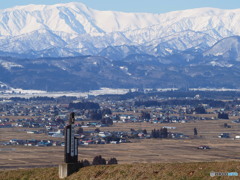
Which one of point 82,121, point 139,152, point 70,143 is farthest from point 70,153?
point 82,121

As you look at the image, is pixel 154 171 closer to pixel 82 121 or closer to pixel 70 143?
pixel 70 143

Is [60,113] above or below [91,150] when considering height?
above

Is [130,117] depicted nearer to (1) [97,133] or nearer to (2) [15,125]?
(2) [15,125]

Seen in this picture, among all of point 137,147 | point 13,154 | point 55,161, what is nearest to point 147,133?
point 137,147

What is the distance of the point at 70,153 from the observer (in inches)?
1096

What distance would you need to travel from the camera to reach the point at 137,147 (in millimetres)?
95312

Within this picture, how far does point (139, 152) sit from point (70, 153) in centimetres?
5972

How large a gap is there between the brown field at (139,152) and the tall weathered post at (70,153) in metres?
40.2

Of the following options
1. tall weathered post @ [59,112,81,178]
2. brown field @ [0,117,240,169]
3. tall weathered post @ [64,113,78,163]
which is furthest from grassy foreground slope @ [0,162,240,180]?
brown field @ [0,117,240,169]

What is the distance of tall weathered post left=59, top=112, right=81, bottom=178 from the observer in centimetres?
2756

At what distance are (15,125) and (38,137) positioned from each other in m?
28.6

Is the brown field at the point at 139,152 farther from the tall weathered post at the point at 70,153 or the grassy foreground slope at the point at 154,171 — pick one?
the grassy foreground slope at the point at 154,171

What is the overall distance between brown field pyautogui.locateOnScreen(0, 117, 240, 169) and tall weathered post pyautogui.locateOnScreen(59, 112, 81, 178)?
4021 centimetres

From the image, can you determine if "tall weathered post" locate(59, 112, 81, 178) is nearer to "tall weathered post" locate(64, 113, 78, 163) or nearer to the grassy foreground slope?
"tall weathered post" locate(64, 113, 78, 163)
